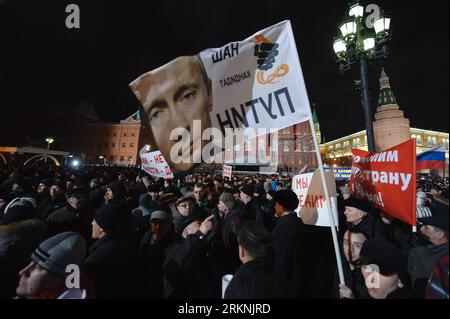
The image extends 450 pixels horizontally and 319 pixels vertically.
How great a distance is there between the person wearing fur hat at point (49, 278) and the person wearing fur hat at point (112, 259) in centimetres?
15

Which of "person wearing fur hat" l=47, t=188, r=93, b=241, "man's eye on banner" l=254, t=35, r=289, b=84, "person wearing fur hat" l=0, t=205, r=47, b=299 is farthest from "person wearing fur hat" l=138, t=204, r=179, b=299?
"man's eye on banner" l=254, t=35, r=289, b=84

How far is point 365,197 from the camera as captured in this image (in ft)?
10.1

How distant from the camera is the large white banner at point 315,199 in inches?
129

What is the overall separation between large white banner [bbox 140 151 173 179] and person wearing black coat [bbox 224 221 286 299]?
4515 millimetres

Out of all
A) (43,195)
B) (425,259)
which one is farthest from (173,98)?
(43,195)

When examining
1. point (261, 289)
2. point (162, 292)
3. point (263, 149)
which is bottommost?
point (162, 292)

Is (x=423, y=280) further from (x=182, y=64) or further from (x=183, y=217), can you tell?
(x=182, y=64)

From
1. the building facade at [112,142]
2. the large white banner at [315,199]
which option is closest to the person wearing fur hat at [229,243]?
the large white banner at [315,199]

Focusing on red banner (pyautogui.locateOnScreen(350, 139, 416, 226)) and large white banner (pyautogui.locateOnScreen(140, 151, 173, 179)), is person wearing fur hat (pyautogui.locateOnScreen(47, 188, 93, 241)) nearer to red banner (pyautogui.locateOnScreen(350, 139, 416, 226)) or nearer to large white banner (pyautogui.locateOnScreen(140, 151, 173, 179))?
large white banner (pyautogui.locateOnScreen(140, 151, 173, 179))

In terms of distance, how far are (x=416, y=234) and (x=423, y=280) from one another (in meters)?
1.27

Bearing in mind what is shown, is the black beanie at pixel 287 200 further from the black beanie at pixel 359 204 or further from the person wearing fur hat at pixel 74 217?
the person wearing fur hat at pixel 74 217

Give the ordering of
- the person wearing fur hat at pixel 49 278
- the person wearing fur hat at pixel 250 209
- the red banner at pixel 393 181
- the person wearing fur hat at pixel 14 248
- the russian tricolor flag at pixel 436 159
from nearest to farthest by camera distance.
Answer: the russian tricolor flag at pixel 436 159
the person wearing fur hat at pixel 49 278
the person wearing fur hat at pixel 14 248
the red banner at pixel 393 181
the person wearing fur hat at pixel 250 209
